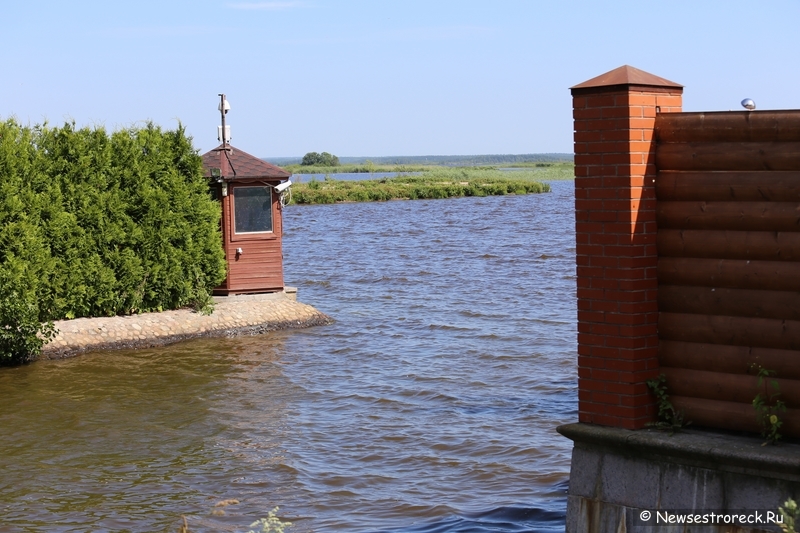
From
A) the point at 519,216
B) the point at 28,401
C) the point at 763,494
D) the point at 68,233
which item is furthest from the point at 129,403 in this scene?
the point at 519,216

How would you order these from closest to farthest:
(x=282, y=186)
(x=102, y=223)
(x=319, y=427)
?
(x=319, y=427) < (x=102, y=223) < (x=282, y=186)

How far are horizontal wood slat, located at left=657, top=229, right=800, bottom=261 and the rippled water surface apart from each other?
9.85 feet

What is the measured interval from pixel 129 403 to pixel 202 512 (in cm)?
434

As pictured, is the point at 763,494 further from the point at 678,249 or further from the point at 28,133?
the point at 28,133

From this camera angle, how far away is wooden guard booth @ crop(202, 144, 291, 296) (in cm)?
1666

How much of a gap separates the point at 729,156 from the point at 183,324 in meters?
11.7

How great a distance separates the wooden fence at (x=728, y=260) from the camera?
5.22 meters

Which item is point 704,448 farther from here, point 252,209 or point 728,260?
point 252,209

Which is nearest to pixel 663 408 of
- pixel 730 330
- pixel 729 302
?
pixel 730 330

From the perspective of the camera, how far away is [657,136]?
570 centimetres

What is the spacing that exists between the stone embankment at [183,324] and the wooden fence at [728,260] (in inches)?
431

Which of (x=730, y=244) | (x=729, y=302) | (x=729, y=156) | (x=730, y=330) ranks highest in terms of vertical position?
(x=729, y=156)

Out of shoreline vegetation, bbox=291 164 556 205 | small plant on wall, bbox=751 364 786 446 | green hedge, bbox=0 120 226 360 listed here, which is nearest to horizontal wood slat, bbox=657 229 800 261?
small plant on wall, bbox=751 364 786 446

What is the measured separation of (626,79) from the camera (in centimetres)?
555
